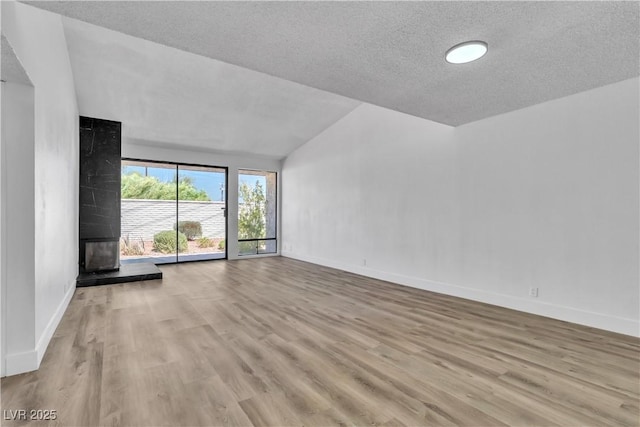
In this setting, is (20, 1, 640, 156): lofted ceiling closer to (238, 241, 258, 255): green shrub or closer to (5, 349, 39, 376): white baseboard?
(5, 349, 39, 376): white baseboard

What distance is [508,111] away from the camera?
3.70m

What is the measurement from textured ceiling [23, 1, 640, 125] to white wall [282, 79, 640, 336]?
2.10ft

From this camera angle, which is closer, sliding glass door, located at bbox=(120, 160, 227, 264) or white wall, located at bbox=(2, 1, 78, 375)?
white wall, located at bbox=(2, 1, 78, 375)

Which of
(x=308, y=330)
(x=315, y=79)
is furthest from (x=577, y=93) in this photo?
(x=308, y=330)

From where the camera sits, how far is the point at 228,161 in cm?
743

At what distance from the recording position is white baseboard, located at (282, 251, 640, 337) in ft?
9.56

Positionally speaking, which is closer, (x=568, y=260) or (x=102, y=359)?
(x=102, y=359)

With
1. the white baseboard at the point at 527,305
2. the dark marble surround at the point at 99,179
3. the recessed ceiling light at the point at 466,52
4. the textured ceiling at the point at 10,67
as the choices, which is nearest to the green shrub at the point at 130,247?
the dark marble surround at the point at 99,179

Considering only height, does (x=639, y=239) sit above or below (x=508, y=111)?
below

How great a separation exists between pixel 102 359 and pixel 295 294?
236cm

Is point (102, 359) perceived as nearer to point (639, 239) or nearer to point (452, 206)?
point (452, 206)

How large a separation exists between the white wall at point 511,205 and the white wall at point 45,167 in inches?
172

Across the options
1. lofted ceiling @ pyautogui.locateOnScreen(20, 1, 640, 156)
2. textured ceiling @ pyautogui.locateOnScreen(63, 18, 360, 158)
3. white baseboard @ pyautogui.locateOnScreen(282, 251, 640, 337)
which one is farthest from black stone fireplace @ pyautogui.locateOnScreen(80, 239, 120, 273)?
white baseboard @ pyautogui.locateOnScreen(282, 251, 640, 337)

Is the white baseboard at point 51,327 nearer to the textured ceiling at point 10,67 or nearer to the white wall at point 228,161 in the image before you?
the textured ceiling at point 10,67
